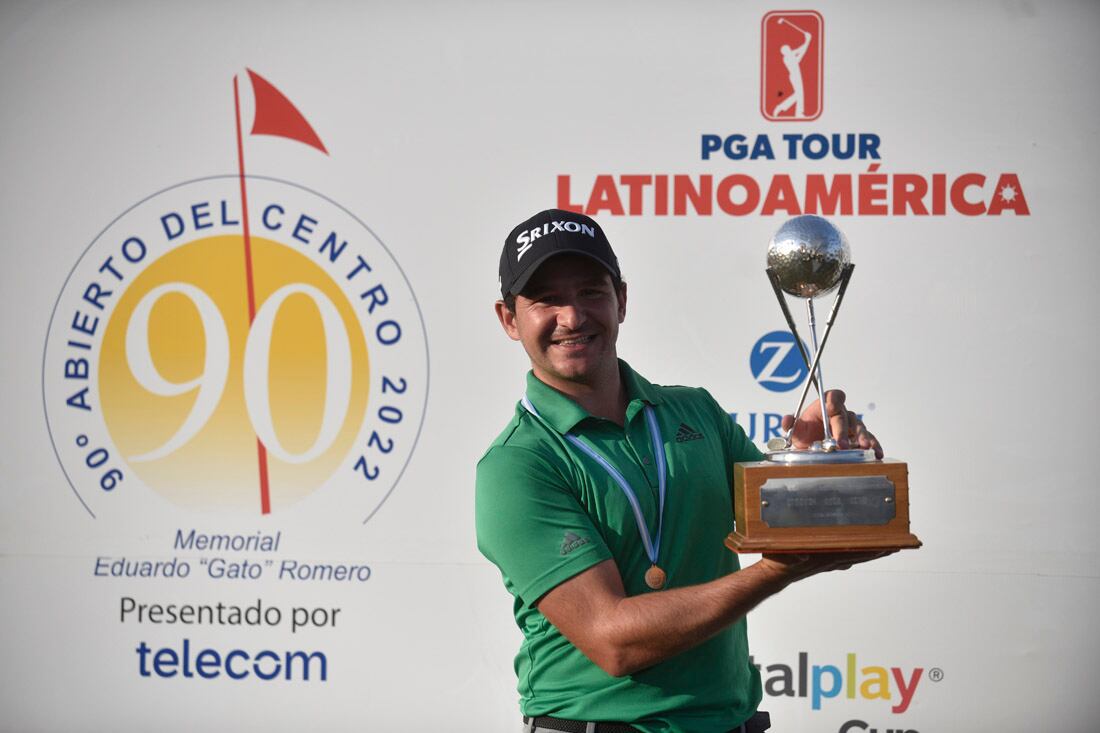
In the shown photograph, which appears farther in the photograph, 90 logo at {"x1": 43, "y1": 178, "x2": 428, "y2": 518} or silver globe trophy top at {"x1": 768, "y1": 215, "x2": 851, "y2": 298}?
90 logo at {"x1": 43, "y1": 178, "x2": 428, "y2": 518}

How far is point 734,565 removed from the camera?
6.26ft

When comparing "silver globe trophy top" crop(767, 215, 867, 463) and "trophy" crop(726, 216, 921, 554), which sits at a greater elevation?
"silver globe trophy top" crop(767, 215, 867, 463)

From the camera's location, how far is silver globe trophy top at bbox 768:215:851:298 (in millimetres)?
1732

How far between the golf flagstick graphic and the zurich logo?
56.1 inches

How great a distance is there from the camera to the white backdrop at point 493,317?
3070 millimetres

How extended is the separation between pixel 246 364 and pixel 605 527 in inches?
72.0

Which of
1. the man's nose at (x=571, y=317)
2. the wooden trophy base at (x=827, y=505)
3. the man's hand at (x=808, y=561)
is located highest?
the man's nose at (x=571, y=317)

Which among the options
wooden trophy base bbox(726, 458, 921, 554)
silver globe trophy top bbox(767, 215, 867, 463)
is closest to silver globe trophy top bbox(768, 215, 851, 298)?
silver globe trophy top bbox(767, 215, 867, 463)

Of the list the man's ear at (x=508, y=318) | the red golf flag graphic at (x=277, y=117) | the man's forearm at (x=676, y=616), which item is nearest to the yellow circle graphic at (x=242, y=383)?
the red golf flag graphic at (x=277, y=117)

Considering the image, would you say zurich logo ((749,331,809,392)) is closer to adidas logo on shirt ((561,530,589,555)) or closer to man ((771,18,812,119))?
man ((771,18,812,119))

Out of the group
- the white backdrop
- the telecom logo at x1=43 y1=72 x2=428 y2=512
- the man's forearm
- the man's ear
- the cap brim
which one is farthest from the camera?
the telecom logo at x1=43 y1=72 x2=428 y2=512

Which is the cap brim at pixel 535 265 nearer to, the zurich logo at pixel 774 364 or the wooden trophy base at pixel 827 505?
the wooden trophy base at pixel 827 505

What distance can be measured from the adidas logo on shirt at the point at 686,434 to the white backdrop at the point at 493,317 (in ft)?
4.14

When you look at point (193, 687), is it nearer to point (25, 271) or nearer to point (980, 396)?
point (25, 271)
